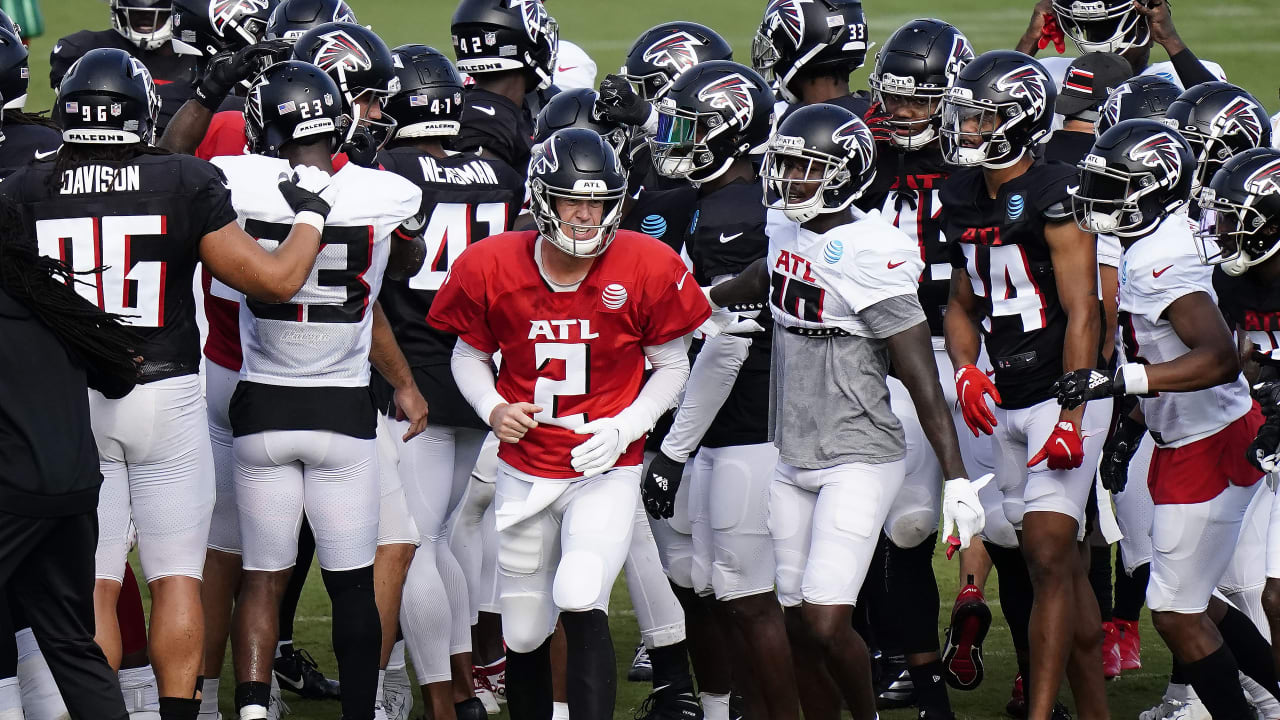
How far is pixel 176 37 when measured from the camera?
22.9 ft

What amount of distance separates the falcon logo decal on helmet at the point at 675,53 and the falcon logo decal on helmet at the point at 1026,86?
1.45 m

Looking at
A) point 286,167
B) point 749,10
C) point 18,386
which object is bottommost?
point 749,10

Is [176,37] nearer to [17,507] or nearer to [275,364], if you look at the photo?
[275,364]

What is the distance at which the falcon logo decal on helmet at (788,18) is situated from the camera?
670cm

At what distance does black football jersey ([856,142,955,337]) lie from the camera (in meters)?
6.08

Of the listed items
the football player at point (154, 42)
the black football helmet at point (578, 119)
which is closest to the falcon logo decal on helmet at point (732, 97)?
the black football helmet at point (578, 119)

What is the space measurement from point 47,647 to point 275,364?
3.67 feet

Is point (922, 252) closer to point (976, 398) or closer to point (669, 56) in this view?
point (976, 398)

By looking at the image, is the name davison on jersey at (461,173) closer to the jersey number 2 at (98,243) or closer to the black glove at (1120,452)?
the jersey number 2 at (98,243)

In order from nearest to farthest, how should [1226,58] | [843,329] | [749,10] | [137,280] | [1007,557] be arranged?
[137,280], [843,329], [1007,557], [1226,58], [749,10]

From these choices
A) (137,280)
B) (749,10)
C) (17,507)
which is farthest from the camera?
(749,10)

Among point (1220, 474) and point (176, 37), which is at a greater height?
point (176, 37)

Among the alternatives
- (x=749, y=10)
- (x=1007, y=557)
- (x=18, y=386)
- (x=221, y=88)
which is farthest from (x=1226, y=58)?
(x=18, y=386)

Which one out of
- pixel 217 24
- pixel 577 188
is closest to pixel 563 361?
pixel 577 188
